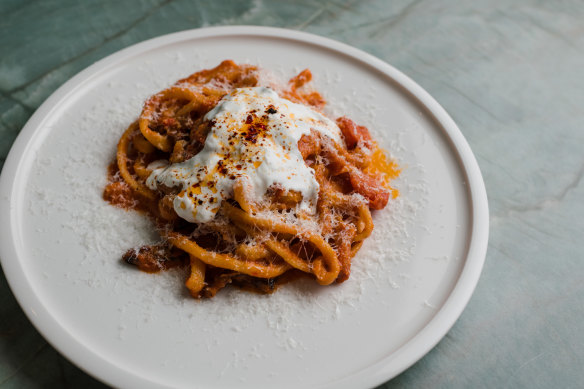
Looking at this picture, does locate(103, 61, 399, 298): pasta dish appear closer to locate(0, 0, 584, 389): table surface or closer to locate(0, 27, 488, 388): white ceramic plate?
locate(0, 27, 488, 388): white ceramic plate

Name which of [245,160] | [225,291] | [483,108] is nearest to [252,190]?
[245,160]

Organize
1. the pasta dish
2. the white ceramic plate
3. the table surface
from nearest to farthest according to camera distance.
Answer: the white ceramic plate → the pasta dish → the table surface

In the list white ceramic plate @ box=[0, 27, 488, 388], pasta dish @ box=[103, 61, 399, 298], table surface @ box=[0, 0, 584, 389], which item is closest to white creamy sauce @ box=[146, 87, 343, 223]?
pasta dish @ box=[103, 61, 399, 298]

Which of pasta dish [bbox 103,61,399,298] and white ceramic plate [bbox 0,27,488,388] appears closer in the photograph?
white ceramic plate [bbox 0,27,488,388]

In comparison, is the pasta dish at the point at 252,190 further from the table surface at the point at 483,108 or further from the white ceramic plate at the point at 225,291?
the table surface at the point at 483,108

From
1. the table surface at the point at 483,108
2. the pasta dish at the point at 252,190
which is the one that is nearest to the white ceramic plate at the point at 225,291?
the pasta dish at the point at 252,190

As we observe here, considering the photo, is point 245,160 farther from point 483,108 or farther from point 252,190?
point 483,108

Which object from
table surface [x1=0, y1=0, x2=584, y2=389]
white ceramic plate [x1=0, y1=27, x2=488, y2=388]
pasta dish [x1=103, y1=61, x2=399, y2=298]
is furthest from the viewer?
table surface [x1=0, y1=0, x2=584, y2=389]

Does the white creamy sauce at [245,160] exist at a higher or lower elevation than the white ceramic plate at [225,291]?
higher
